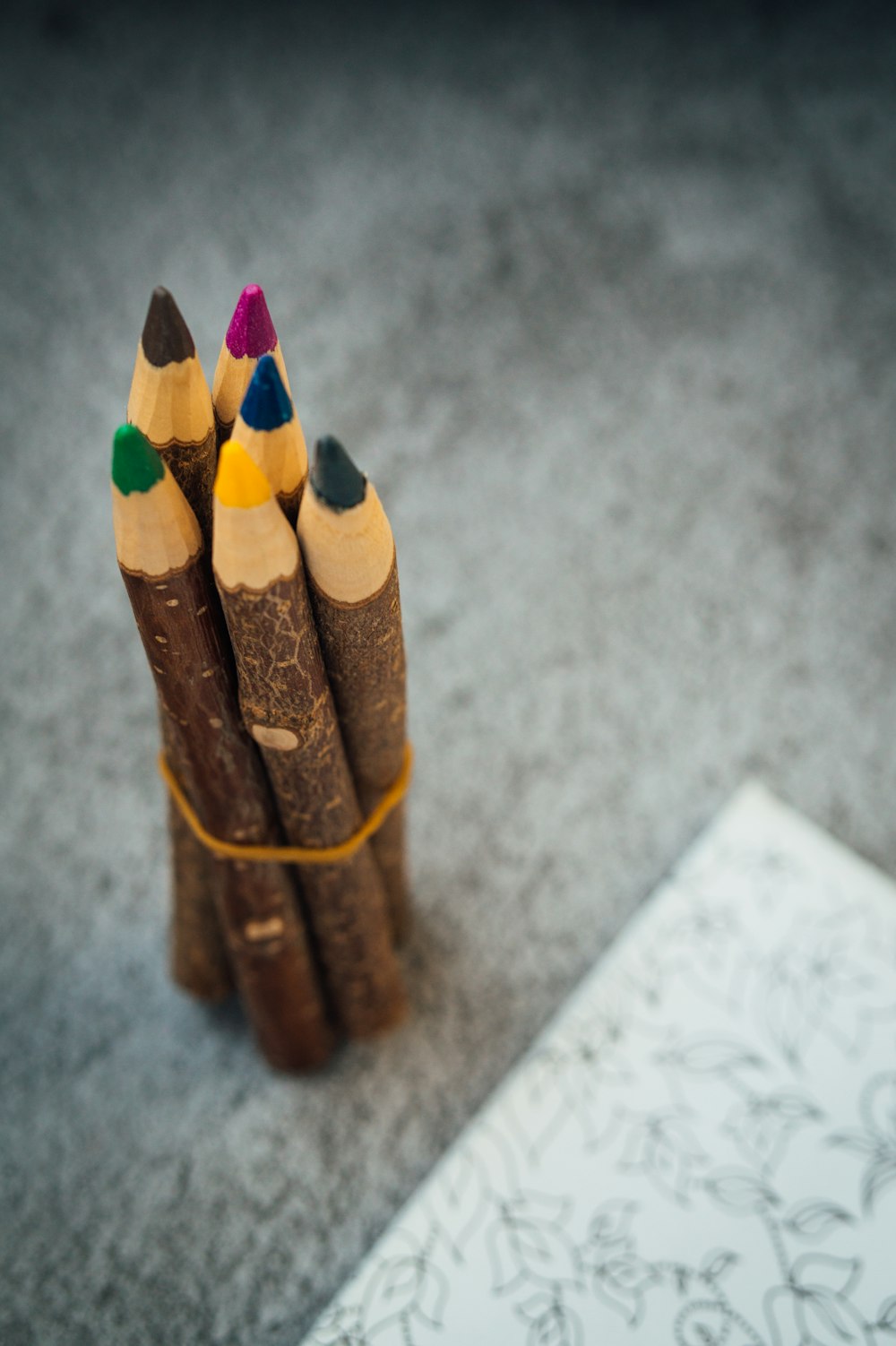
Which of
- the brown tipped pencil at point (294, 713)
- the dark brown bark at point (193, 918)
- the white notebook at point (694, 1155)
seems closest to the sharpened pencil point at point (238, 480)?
the brown tipped pencil at point (294, 713)

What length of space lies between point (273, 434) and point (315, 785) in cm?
17

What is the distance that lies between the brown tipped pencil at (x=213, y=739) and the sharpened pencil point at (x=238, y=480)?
0.09 ft

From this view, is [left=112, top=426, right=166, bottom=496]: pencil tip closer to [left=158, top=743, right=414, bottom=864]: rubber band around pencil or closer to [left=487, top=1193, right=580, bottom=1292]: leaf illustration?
[left=158, top=743, right=414, bottom=864]: rubber band around pencil

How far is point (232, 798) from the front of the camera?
1.59 feet

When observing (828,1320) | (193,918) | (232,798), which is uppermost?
(232,798)

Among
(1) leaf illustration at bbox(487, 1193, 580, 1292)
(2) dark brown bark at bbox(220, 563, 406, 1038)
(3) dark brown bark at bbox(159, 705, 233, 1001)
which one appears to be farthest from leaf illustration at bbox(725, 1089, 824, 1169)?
(3) dark brown bark at bbox(159, 705, 233, 1001)

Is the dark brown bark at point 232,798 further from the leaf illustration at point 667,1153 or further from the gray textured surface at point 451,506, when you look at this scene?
the leaf illustration at point 667,1153

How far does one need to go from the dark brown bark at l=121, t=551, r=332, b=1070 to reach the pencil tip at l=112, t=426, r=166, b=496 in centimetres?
4

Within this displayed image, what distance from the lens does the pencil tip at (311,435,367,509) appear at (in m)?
0.36

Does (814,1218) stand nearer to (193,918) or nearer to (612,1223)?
(612,1223)

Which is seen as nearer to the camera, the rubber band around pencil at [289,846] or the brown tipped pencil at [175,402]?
the brown tipped pencil at [175,402]

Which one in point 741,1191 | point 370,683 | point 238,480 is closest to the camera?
point 238,480

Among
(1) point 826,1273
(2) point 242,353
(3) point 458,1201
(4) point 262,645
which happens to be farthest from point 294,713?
(1) point 826,1273

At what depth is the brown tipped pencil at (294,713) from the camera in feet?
1.21
